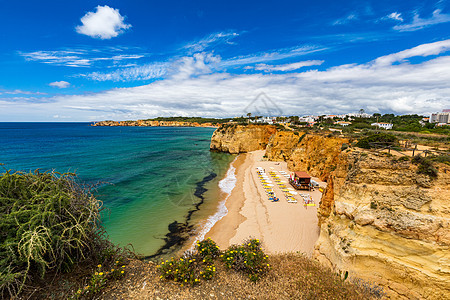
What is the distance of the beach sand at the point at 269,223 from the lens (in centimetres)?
1345

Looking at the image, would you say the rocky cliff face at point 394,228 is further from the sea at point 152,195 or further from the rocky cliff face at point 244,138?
the rocky cliff face at point 244,138

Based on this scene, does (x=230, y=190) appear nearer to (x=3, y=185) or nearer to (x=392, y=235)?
(x=392, y=235)

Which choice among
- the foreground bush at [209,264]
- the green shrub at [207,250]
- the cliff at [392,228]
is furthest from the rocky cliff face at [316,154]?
the green shrub at [207,250]

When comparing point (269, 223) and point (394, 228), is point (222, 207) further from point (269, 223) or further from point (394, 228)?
point (394, 228)

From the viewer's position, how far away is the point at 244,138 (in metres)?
54.7

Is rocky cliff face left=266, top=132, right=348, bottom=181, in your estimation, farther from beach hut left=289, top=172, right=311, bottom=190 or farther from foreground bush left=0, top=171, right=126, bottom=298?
foreground bush left=0, top=171, right=126, bottom=298

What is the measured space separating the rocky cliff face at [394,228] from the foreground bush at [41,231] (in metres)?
9.76

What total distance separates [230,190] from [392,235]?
1932 centimetres

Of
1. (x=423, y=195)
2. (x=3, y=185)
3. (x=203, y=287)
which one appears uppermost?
(x=3, y=185)

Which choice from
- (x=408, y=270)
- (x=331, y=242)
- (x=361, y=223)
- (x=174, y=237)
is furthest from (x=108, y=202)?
(x=408, y=270)

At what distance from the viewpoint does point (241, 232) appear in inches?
601

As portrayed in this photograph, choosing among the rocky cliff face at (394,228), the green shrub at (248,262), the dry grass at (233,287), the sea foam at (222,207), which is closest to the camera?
the dry grass at (233,287)

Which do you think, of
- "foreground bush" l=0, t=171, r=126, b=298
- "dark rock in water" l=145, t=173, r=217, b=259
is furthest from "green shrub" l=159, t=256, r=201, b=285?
"dark rock in water" l=145, t=173, r=217, b=259

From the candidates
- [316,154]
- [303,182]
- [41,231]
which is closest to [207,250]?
[41,231]
